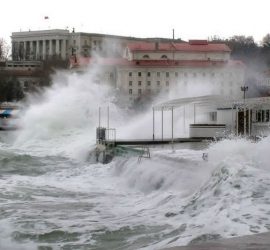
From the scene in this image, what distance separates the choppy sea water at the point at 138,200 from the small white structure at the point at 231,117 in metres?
6.50

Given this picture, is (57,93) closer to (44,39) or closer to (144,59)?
(144,59)

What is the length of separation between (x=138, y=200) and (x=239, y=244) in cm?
898

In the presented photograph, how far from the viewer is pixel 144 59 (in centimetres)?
9388

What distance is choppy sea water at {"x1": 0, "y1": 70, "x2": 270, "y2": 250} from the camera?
11.7 m

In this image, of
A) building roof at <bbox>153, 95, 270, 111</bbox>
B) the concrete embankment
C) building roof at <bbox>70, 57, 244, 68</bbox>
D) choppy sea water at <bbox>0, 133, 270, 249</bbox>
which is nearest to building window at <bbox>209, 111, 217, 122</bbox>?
building roof at <bbox>153, 95, 270, 111</bbox>

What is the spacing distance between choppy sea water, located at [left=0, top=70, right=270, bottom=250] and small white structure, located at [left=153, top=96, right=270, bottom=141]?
650 cm

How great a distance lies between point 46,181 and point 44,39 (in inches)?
4124

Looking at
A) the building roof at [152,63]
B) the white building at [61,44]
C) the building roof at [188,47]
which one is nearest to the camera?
the building roof at [152,63]

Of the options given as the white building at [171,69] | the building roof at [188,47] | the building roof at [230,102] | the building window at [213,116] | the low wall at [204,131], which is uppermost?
the building roof at [188,47]

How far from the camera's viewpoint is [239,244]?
7684 millimetres

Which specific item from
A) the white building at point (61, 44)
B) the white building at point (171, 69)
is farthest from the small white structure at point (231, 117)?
the white building at point (61, 44)

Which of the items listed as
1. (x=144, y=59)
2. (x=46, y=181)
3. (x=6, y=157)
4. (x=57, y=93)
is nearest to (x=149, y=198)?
(x=46, y=181)

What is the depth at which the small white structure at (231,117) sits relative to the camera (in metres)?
29.8

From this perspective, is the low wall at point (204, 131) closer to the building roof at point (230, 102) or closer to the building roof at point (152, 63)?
the building roof at point (230, 102)
